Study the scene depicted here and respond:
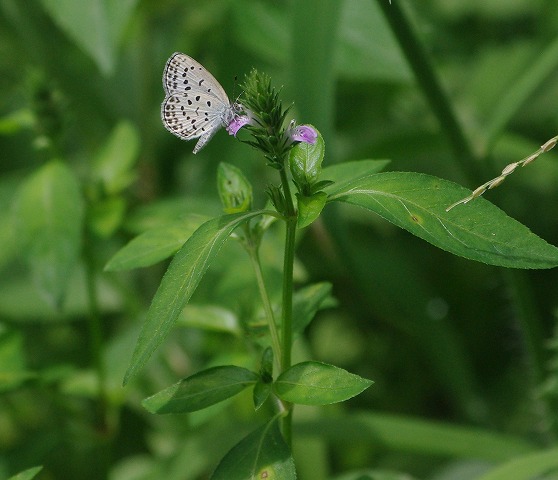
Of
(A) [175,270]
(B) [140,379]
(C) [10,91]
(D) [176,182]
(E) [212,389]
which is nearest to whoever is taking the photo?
(A) [175,270]

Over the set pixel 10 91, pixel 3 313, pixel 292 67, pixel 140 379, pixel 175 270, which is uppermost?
pixel 10 91

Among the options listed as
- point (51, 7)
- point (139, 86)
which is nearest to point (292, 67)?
point (51, 7)

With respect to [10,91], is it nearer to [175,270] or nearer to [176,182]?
[176,182]

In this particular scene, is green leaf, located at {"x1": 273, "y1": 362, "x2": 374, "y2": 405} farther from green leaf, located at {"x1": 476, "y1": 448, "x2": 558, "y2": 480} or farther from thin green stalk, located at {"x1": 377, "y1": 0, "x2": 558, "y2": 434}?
thin green stalk, located at {"x1": 377, "y1": 0, "x2": 558, "y2": 434}

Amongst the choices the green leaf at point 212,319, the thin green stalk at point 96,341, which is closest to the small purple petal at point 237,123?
the green leaf at point 212,319

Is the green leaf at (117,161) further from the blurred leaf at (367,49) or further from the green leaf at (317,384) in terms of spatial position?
the green leaf at (317,384)

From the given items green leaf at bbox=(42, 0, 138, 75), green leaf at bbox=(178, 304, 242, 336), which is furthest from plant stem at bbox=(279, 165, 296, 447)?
green leaf at bbox=(42, 0, 138, 75)
